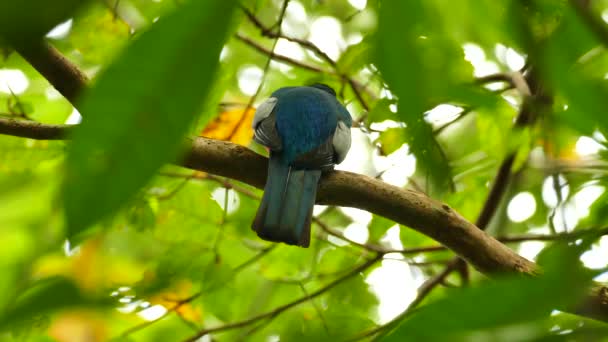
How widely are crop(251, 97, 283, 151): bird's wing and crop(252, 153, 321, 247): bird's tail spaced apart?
0.84 feet

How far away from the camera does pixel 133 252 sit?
4.80 metres

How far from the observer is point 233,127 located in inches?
147

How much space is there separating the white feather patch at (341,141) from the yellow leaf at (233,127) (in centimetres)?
48

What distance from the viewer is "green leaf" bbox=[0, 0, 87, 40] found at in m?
0.54

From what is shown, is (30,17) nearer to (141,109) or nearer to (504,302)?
(141,109)

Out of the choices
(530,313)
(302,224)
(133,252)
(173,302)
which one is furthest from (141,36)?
(133,252)

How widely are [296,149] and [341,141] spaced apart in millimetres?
281

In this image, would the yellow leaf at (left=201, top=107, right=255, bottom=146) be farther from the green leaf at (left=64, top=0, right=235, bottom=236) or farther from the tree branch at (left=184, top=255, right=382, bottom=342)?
the green leaf at (left=64, top=0, right=235, bottom=236)

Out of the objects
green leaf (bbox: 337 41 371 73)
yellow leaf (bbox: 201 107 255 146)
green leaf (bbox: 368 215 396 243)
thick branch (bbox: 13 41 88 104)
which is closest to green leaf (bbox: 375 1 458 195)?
thick branch (bbox: 13 41 88 104)

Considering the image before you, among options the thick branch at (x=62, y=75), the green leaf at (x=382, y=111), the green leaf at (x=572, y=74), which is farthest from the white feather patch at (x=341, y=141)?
the green leaf at (x=572, y=74)

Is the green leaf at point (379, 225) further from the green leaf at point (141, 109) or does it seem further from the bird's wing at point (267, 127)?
the green leaf at point (141, 109)

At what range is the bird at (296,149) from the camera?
284cm

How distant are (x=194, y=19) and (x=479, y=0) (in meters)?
0.63

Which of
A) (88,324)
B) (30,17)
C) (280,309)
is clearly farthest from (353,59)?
(30,17)
